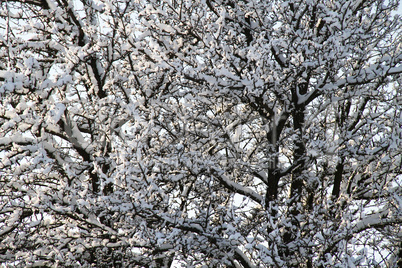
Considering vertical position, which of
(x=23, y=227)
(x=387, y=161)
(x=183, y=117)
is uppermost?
(x=183, y=117)

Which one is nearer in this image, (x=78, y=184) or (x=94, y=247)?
(x=94, y=247)

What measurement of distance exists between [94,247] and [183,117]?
2478 millimetres

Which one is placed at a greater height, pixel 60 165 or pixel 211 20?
pixel 211 20

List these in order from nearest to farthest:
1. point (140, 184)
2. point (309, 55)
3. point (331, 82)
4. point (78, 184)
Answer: point (140, 184)
point (309, 55)
point (331, 82)
point (78, 184)

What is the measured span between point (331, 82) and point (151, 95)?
2884 millimetres

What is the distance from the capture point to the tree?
4547 millimetres

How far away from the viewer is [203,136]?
5.80 meters

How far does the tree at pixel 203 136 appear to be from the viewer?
4.55 meters

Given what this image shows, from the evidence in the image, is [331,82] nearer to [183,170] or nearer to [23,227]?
[183,170]

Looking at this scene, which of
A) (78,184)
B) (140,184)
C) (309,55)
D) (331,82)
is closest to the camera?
(140,184)

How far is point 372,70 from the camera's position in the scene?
523cm

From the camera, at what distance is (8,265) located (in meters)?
6.12

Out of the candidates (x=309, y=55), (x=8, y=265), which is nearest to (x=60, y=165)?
(x=8, y=265)

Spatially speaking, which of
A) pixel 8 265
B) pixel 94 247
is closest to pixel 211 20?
pixel 94 247
